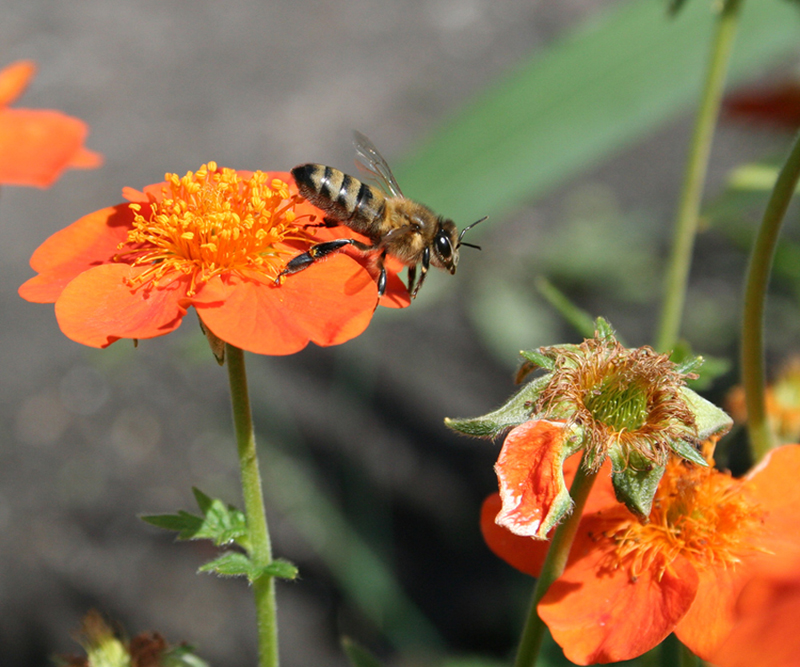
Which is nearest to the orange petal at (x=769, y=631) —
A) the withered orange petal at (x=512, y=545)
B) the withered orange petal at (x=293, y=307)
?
the withered orange petal at (x=512, y=545)

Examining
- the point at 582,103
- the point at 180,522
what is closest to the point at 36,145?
the point at 180,522

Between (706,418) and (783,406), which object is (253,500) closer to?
(706,418)

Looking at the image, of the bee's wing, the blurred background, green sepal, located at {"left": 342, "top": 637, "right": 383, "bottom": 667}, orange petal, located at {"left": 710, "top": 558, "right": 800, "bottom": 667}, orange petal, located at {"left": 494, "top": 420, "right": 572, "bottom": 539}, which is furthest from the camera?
the blurred background

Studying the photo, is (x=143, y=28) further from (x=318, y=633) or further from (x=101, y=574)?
(x=318, y=633)

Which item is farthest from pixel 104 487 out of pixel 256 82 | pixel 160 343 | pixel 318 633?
pixel 256 82

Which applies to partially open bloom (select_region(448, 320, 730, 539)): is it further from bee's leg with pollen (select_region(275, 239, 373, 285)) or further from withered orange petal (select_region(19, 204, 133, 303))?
withered orange petal (select_region(19, 204, 133, 303))

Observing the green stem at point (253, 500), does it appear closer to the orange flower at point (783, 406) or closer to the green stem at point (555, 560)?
the green stem at point (555, 560)

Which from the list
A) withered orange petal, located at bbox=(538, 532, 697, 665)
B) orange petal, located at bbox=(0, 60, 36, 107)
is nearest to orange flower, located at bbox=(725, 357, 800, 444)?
withered orange petal, located at bbox=(538, 532, 697, 665)
